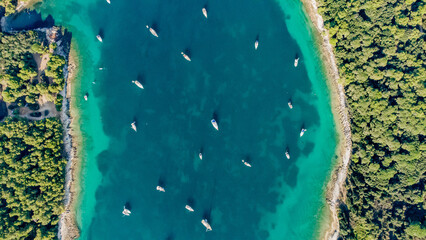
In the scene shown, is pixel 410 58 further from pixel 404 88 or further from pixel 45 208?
pixel 45 208

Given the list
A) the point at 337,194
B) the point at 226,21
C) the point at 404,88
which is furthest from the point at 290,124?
the point at 226,21

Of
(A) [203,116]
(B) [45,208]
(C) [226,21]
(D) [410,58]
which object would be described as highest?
(D) [410,58]

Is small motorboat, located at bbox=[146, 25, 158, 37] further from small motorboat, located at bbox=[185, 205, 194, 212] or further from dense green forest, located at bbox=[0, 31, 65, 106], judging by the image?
small motorboat, located at bbox=[185, 205, 194, 212]

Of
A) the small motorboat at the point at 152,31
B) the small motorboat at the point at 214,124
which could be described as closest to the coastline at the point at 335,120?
the small motorboat at the point at 214,124

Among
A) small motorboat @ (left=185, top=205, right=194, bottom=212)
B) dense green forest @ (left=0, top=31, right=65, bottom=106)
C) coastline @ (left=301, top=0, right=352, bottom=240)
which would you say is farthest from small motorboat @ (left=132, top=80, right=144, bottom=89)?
coastline @ (left=301, top=0, right=352, bottom=240)

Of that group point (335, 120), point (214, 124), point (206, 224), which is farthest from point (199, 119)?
point (335, 120)

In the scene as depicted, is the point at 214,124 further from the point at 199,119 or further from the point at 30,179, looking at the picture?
the point at 30,179

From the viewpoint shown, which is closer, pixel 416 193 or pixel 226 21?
pixel 416 193
